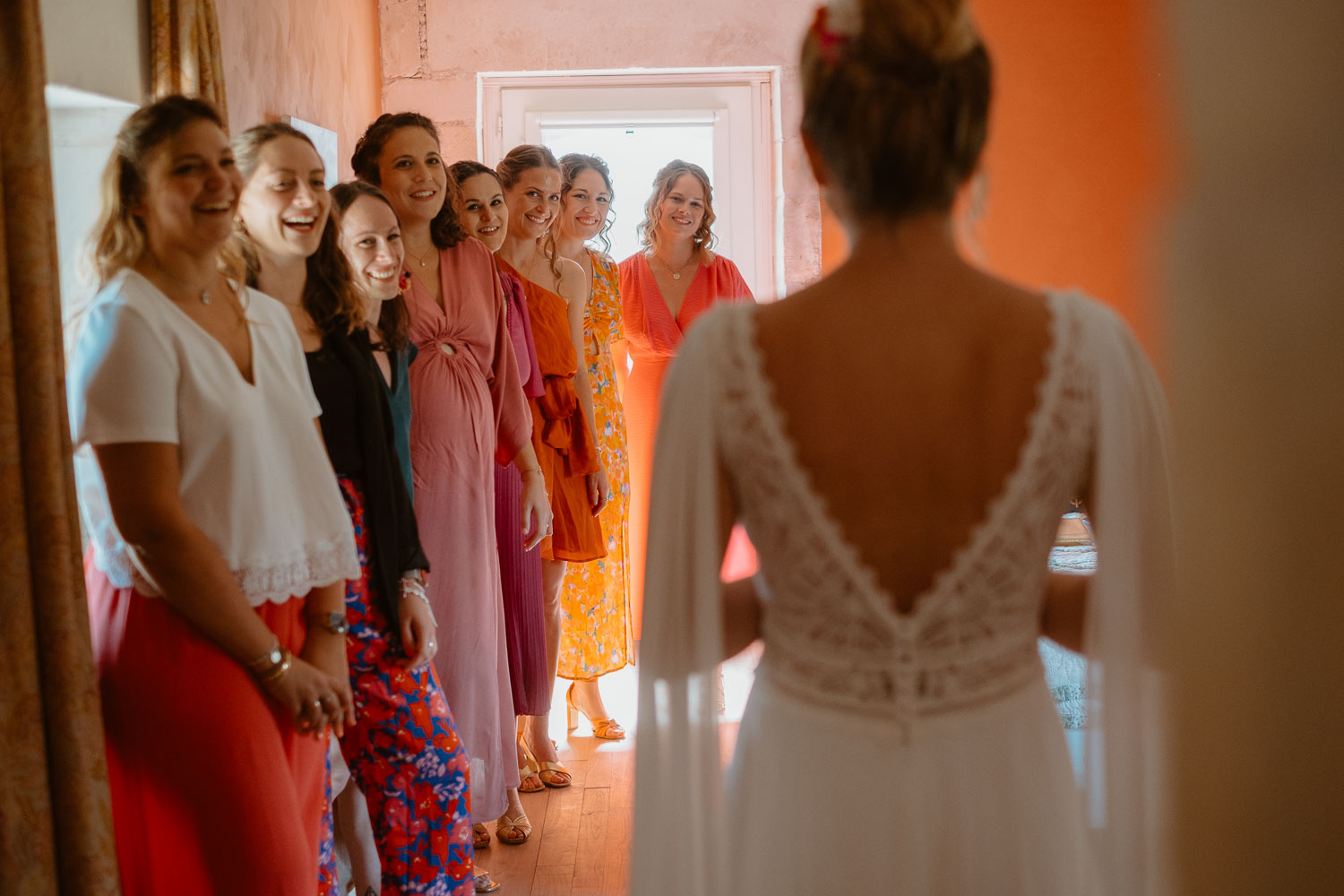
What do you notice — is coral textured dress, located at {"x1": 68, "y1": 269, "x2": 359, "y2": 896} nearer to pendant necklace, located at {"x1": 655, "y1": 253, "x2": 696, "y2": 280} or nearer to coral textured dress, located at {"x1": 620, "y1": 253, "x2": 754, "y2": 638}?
coral textured dress, located at {"x1": 620, "y1": 253, "x2": 754, "y2": 638}

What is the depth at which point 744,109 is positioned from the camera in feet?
15.2

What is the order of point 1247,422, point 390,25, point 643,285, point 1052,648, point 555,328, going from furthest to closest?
point 390,25 < point 643,285 < point 555,328 < point 1052,648 < point 1247,422

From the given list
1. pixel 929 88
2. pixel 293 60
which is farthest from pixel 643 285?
pixel 929 88

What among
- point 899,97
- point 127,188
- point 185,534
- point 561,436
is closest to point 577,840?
point 561,436

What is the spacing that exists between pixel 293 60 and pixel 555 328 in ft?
3.87

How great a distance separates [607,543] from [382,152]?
1604mm

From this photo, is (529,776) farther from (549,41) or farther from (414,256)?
(549,41)

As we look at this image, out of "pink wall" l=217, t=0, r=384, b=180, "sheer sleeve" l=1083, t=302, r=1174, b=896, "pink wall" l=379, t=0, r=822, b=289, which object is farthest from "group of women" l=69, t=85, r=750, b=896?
"pink wall" l=379, t=0, r=822, b=289

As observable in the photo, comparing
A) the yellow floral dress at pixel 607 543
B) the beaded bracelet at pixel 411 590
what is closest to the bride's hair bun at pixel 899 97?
the beaded bracelet at pixel 411 590

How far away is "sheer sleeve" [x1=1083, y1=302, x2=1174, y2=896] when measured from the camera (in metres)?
0.87

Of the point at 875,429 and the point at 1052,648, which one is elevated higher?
the point at 875,429

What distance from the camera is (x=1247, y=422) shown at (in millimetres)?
258

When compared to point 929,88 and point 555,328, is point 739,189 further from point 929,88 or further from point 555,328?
point 929,88

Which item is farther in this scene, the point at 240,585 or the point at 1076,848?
the point at 240,585
